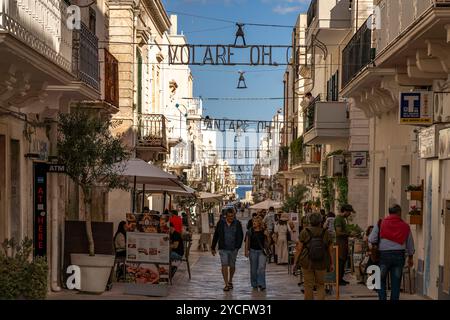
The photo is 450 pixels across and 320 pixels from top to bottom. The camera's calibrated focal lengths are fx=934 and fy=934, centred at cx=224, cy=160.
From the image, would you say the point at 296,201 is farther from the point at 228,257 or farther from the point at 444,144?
the point at 444,144

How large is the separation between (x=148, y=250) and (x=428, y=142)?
17.9 ft

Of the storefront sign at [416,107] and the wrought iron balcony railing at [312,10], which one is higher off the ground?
the wrought iron balcony railing at [312,10]

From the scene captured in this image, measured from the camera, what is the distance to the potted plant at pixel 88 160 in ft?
54.7

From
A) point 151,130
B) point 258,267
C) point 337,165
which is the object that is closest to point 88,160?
point 258,267

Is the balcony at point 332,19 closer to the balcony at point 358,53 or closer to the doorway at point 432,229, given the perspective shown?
the balcony at point 358,53

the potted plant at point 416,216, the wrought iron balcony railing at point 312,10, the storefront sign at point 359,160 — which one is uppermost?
the wrought iron balcony railing at point 312,10

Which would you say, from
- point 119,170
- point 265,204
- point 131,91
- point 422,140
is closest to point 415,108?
point 422,140

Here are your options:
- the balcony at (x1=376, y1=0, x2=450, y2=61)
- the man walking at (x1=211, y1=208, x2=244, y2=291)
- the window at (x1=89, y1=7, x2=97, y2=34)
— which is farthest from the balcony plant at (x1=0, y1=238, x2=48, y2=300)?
the window at (x1=89, y1=7, x2=97, y2=34)

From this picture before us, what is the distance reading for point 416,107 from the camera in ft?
53.2

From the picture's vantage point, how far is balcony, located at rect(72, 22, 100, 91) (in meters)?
18.6

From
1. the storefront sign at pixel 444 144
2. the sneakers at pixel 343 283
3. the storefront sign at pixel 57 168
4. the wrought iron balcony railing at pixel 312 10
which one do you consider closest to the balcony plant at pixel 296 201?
the wrought iron balcony railing at pixel 312 10

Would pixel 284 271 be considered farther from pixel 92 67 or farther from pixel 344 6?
pixel 344 6

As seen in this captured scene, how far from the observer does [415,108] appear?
16219 mm

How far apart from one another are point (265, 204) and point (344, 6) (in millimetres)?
11054
